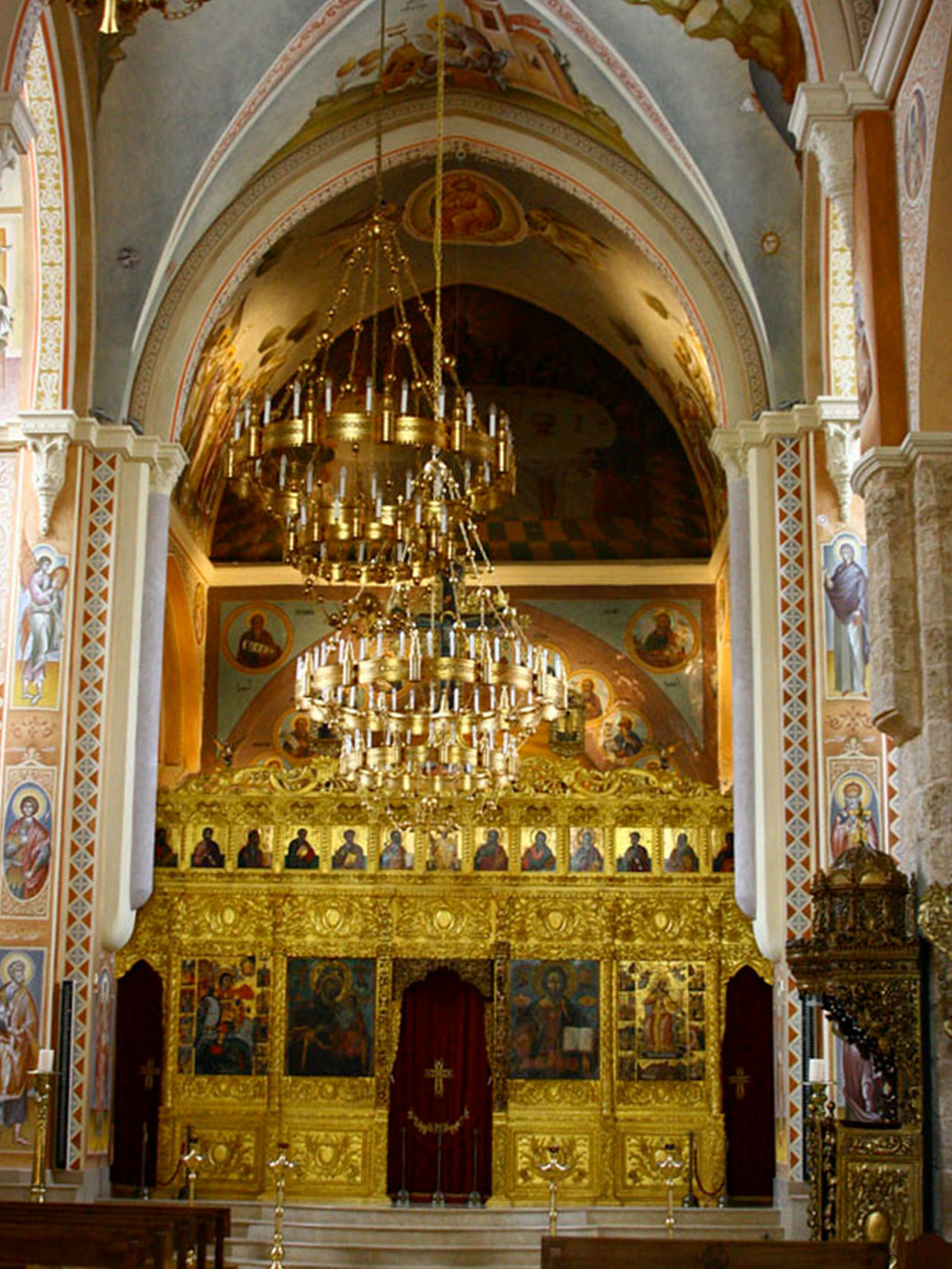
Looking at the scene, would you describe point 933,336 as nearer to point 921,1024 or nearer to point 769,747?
point 921,1024

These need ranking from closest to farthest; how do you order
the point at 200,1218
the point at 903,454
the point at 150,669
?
the point at 903,454 < the point at 200,1218 < the point at 150,669

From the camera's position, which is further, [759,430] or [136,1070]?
[136,1070]

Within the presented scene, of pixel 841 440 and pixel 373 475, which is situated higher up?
pixel 841 440

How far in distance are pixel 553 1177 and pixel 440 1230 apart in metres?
1.31

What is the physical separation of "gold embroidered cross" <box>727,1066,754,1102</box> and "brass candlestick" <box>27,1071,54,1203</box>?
23.3 ft

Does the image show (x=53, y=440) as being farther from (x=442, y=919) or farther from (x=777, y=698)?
(x=777, y=698)

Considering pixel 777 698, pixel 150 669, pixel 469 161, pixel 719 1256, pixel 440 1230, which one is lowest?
pixel 440 1230

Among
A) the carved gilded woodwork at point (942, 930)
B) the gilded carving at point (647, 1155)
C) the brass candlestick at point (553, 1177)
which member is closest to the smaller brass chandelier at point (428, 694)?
the brass candlestick at point (553, 1177)

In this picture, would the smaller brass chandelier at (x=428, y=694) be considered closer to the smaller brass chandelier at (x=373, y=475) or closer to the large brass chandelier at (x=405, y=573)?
→ the large brass chandelier at (x=405, y=573)

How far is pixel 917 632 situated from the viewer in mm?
10594

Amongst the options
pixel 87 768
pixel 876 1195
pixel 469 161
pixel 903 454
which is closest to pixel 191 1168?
pixel 87 768

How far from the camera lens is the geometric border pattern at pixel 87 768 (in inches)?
652

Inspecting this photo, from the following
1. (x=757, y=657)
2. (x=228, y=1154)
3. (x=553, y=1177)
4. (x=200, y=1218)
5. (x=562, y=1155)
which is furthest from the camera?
(x=228, y=1154)

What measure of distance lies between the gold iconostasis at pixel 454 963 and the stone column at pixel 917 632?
7.83 meters
